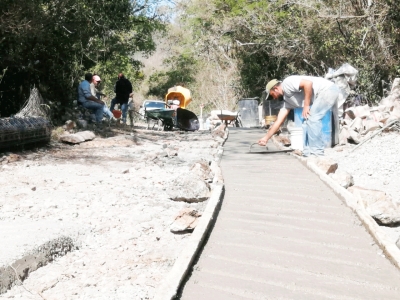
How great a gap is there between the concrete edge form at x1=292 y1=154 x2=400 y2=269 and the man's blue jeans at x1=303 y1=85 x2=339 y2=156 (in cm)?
130

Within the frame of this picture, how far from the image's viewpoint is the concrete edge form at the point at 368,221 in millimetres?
4367

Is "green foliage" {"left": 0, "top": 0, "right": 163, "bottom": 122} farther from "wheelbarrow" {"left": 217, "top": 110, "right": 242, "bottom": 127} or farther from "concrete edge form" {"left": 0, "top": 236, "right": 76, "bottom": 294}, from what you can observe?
"concrete edge form" {"left": 0, "top": 236, "right": 76, "bottom": 294}

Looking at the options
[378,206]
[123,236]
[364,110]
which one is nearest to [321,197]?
[378,206]

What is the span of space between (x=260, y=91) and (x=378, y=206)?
21232 millimetres

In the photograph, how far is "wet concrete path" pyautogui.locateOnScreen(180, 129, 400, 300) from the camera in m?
3.88

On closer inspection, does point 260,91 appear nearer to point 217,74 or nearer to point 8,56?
point 217,74

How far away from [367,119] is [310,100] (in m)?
3.95

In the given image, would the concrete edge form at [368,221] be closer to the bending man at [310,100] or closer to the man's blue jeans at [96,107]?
the bending man at [310,100]

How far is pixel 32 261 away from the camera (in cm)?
436

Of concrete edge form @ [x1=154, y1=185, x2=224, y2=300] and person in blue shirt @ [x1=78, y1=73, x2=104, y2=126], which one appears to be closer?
concrete edge form @ [x1=154, y1=185, x2=224, y2=300]

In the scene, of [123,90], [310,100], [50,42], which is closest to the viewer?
[310,100]

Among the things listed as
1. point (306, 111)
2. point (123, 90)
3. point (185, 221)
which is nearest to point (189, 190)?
point (185, 221)

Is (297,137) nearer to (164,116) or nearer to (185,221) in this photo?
(185,221)

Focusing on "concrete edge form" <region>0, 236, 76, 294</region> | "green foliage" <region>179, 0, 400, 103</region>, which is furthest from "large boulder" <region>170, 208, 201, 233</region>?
"green foliage" <region>179, 0, 400, 103</region>
